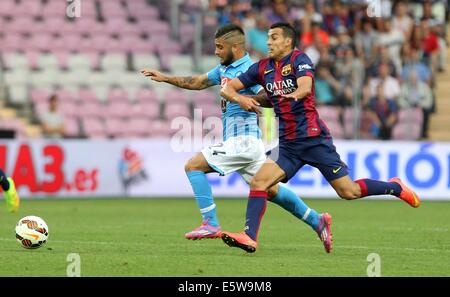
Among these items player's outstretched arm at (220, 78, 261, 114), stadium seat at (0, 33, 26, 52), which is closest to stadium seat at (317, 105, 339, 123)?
stadium seat at (0, 33, 26, 52)

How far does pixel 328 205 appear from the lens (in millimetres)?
18953

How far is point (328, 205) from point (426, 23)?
6.94 metres

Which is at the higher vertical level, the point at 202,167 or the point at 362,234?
the point at 202,167

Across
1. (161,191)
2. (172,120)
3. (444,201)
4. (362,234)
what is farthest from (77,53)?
(362,234)

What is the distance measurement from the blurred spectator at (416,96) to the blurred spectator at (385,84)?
0.14 metres

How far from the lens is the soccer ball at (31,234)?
10609 millimetres

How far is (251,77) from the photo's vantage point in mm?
10703

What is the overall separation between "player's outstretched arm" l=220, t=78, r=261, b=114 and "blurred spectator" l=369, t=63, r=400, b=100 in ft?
37.5

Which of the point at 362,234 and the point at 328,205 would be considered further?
the point at 328,205

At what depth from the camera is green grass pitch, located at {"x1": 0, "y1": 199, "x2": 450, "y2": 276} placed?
9.11 metres

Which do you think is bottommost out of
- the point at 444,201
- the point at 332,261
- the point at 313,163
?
the point at 444,201

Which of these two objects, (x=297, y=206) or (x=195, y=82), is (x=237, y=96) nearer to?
(x=297, y=206)

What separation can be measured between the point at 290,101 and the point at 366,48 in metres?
12.9
